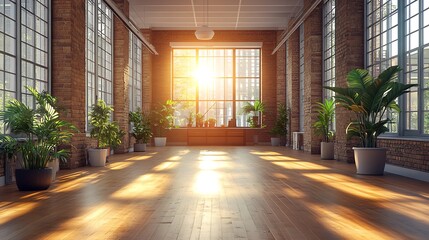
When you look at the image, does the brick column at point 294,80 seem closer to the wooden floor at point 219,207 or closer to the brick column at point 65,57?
the wooden floor at point 219,207

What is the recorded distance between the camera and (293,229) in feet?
12.3

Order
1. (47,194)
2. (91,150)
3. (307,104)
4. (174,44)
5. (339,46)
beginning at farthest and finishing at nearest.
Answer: (174,44)
(307,104)
(339,46)
(91,150)
(47,194)

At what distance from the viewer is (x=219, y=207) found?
4.81m

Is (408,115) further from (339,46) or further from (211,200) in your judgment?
(211,200)

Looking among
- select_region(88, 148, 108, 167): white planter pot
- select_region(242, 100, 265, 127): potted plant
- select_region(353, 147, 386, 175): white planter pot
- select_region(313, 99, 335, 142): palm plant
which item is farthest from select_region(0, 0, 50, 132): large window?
select_region(242, 100, 265, 127): potted plant

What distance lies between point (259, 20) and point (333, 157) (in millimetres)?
7972

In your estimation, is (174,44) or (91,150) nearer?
(91,150)

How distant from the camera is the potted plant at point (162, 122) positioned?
18.7 m

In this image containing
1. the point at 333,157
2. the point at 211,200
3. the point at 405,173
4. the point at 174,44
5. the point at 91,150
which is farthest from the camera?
the point at 174,44

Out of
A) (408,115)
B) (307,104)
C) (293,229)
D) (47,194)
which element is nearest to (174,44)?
(307,104)

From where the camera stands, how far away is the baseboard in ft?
23.6

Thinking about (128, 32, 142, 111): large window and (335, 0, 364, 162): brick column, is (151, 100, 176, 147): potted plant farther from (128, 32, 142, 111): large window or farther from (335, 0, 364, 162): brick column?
(335, 0, 364, 162): brick column

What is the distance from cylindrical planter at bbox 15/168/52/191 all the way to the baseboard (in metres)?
5.66

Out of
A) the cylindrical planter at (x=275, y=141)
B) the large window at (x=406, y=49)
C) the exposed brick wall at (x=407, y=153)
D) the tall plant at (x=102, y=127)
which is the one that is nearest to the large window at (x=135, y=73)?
the cylindrical planter at (x=275, y=141)
